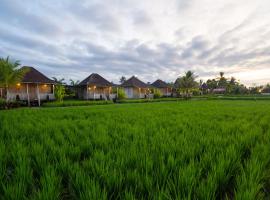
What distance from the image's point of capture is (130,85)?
3809 cm

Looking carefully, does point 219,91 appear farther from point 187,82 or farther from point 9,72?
point 9,72

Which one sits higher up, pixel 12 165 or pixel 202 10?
pixel 202 10

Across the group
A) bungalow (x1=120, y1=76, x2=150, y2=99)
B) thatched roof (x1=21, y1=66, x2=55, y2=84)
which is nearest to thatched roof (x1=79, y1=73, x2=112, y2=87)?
thatched roof (x1=21, y1=66, x2=55, y2=84)

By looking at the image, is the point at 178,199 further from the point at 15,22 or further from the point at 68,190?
the point at 15,22

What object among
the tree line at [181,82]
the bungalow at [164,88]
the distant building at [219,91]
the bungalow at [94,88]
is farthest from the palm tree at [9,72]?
the distant building at [219,91]

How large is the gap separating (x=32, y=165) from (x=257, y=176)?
2.59 metres

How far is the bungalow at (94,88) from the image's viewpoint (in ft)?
95.4

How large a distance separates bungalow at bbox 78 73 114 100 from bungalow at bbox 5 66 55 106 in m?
5.24

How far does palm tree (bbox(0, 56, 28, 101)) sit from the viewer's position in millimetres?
18078

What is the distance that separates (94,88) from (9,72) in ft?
45.0

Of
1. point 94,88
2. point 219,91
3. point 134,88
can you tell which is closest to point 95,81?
point 94,88

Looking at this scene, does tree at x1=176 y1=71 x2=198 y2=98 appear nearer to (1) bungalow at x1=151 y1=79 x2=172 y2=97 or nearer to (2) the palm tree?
(1) bungalow at x1=151 y1=79 x2=172 y2=97

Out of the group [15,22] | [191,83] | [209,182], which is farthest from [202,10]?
[191,83]

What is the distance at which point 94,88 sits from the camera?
31078mm
